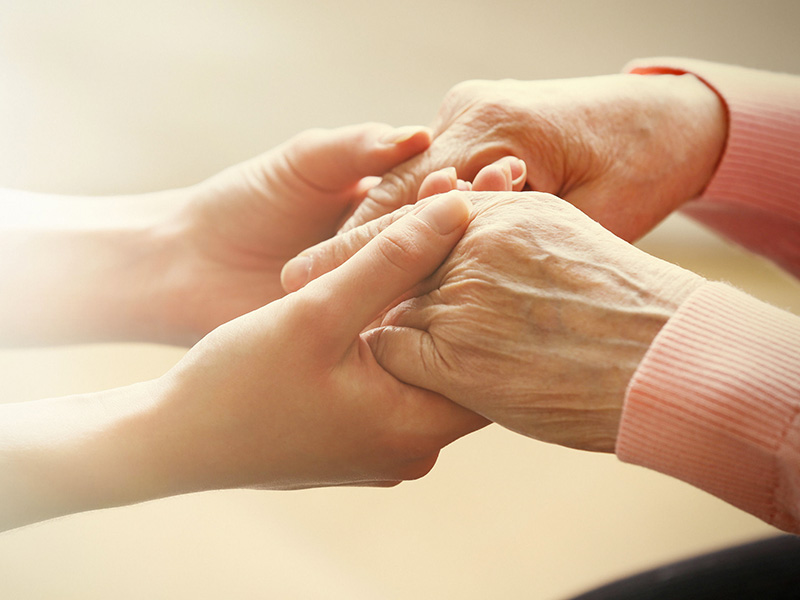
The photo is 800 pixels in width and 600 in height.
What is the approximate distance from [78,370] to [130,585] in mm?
533

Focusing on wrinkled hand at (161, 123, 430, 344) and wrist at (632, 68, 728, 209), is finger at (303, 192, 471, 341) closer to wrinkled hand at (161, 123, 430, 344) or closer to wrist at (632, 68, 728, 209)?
wrinkled hand at (161, 123, 430, 344)

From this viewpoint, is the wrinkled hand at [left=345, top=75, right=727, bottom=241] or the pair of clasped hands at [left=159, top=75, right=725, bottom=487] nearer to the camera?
the pair of clasped hands at [left=159, top=75, right=725, bottom=487]

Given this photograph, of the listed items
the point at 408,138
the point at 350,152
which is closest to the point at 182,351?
the point at 350,152

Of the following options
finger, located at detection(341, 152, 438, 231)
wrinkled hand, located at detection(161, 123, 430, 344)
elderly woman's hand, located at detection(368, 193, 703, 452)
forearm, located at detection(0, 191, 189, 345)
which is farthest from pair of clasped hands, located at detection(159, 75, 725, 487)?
forearm, located at detection(0, 191, 189, 345)

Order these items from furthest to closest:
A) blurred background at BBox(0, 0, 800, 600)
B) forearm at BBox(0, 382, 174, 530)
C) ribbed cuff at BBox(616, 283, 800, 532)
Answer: blurred background at BBox(0, 0, 800, 600), forearm at BBox(0, 382, 174, 530), ribbed cuff at BBox(616, 283, 800, 532)

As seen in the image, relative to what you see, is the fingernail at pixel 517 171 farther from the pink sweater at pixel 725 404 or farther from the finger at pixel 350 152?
the pink sweater at pixel 725 404

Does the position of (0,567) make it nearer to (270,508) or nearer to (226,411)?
(270,508)

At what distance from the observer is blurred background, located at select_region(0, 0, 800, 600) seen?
1.33 metres

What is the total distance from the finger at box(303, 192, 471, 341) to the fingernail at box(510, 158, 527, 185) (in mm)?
233

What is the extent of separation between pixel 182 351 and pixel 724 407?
1.25 m

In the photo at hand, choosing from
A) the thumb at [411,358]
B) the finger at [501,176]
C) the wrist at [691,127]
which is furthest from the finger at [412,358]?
the wrist at [691,127]

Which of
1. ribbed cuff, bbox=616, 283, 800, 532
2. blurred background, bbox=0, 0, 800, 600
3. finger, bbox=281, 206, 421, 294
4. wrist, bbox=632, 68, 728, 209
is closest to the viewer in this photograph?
ribbed cuff, bbox=616, 283, 800, 532

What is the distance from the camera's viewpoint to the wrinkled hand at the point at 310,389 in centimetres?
71

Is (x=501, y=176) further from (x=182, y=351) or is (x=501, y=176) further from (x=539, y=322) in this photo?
(x=182, y=351)
